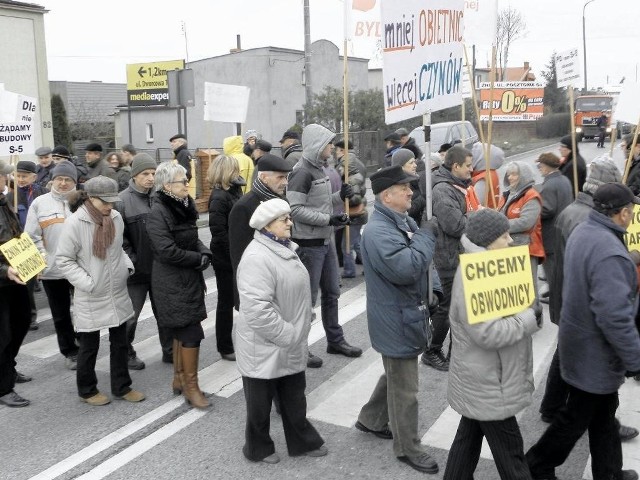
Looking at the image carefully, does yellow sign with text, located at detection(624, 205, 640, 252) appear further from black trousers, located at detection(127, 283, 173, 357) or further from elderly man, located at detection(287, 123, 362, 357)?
black trousers, located at detection(127, 283, 173, 357)

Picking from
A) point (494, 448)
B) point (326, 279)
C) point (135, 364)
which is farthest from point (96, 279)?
point (494, 448)

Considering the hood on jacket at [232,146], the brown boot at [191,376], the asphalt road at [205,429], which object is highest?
the hood on jacket at [232,146]

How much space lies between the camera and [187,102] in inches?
617

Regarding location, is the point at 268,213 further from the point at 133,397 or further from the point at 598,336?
the point at 133,397

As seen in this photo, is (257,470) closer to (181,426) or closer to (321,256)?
(181,426)

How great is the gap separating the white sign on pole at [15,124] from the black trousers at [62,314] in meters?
1.87

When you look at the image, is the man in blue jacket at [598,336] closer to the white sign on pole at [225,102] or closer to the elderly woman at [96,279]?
the elderly woman at [96,279]

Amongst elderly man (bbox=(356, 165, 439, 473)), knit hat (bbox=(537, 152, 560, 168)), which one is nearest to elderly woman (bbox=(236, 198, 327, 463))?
elderly man (bbox=(356, 165, 439, 473))

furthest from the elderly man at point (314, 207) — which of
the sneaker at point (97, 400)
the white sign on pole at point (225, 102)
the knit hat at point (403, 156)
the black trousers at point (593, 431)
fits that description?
the white sign on pole at point (225, 102)

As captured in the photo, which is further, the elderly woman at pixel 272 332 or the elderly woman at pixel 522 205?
the elderly woman at pixel 522 205

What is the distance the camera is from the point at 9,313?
564 cm

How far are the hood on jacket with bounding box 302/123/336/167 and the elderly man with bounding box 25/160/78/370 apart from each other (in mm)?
2266

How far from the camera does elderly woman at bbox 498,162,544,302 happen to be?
659 cm

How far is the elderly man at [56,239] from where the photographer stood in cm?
651
